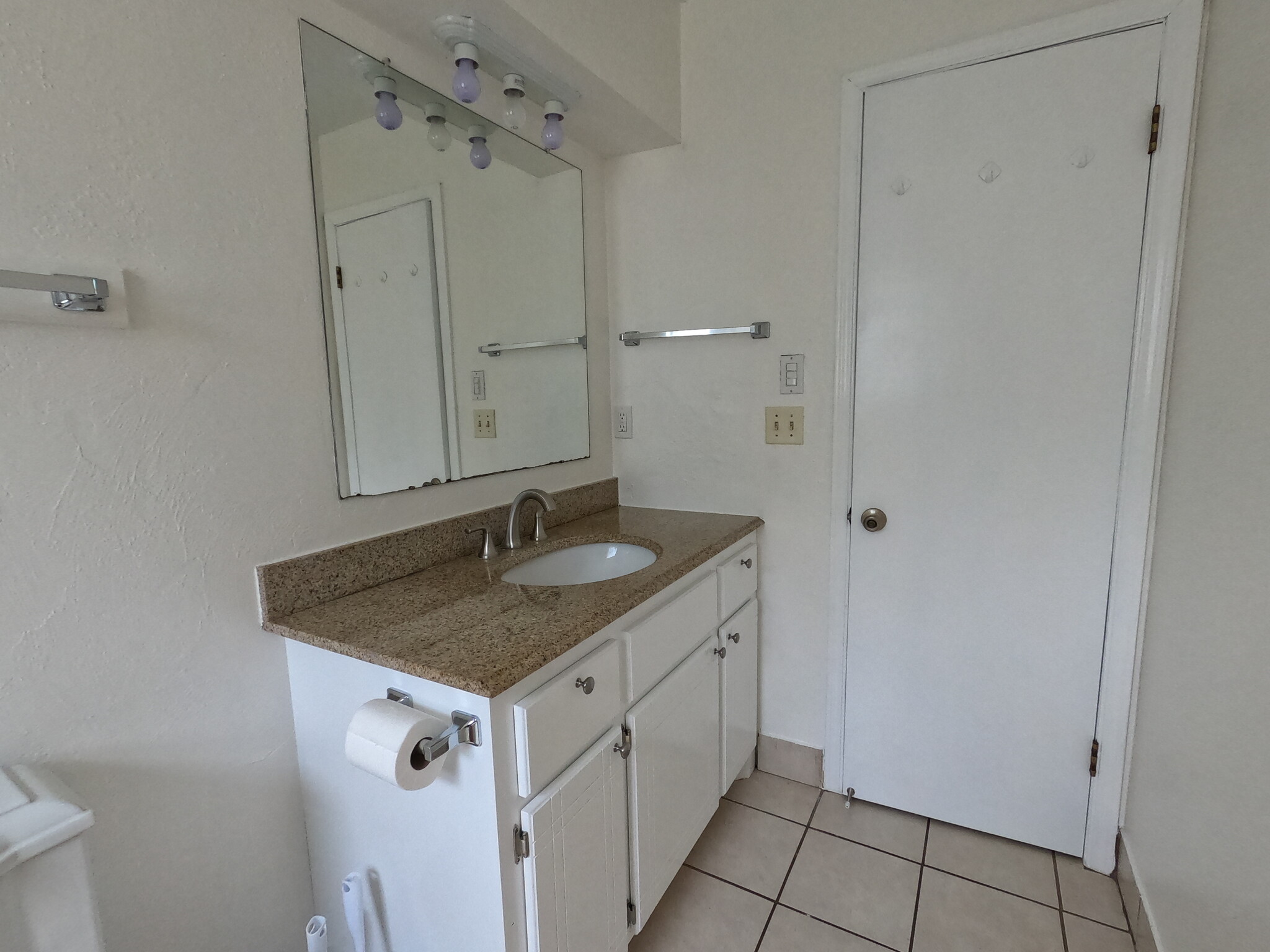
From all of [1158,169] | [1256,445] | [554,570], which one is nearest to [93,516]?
[554,570]

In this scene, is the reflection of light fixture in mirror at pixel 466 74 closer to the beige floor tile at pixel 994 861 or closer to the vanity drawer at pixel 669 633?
the vanity drawer at pixel 669 633

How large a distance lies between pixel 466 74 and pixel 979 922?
226cm

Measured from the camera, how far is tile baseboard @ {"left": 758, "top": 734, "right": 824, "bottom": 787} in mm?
1907

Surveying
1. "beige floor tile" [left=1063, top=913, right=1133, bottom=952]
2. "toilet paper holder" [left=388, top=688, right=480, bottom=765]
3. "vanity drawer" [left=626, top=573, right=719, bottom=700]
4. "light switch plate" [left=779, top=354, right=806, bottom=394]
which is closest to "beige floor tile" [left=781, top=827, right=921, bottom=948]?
"beige floor tile" [left=1063, top=913, right=1133, bottom=952]

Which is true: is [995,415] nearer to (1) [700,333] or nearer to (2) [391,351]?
(1) [700,333]

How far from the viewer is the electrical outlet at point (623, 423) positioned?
6.72ft

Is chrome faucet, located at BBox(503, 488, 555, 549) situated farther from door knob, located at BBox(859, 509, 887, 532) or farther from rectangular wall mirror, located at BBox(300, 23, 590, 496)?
door knob, located at BBox(859, 509, 887, 532)

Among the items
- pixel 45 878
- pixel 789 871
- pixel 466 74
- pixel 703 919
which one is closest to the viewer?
pixel 45 878

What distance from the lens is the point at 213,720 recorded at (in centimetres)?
102

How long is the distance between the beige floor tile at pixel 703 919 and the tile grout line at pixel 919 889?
32cm

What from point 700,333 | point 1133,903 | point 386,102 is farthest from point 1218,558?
point 386,102

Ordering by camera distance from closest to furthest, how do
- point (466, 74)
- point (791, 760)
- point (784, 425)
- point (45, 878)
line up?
point (45, 878), point (466, 74), point (784, 425), point (791, 760)

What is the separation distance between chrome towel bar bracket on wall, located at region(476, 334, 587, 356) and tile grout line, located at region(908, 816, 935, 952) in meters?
1.79

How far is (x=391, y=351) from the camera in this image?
1.33 meters
